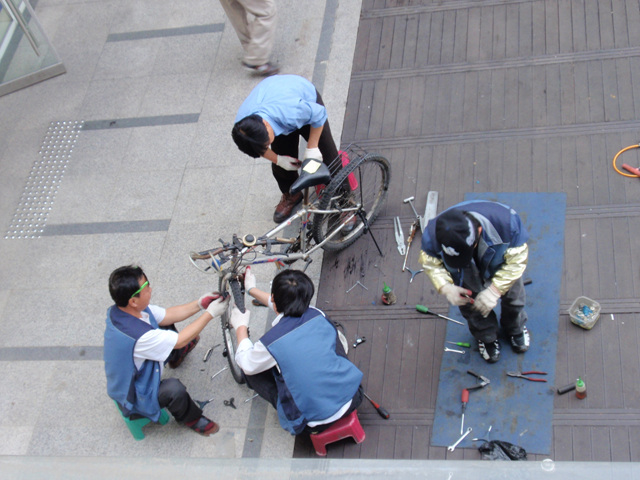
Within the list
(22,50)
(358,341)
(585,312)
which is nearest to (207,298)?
(358,341)

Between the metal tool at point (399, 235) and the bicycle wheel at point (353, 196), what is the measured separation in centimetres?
16

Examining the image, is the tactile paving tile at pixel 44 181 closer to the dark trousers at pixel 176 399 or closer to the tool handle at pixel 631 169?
the dark trousers at pixel 176 399

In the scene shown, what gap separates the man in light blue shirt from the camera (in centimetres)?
396

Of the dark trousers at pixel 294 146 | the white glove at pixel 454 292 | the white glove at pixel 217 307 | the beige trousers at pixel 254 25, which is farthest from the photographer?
the beige trousers at pixel 254 25

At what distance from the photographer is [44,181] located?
5.82 m

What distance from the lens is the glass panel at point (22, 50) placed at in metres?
6.38

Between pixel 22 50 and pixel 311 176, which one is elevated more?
pixel 22 50

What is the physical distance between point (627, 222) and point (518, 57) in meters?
1.88

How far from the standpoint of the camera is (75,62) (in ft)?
22.2

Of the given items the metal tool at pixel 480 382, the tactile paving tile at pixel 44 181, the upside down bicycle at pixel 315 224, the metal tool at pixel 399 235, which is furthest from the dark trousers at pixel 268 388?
the tactile paving tile at pixel 44 181

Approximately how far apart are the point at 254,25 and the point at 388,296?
9.64 feet

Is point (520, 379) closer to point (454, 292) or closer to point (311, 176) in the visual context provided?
point (454, 292)

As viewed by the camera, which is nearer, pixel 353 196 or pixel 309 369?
pixel 309 369

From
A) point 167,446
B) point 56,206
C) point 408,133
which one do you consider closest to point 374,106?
point 408,133
